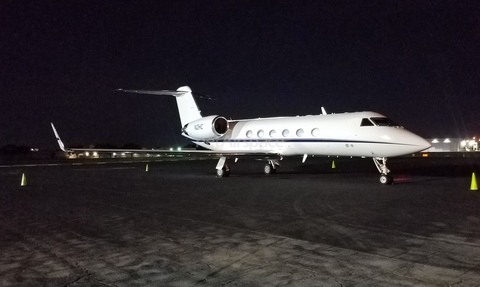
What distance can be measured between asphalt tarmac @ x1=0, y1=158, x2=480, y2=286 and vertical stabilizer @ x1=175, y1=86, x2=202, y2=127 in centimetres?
1241

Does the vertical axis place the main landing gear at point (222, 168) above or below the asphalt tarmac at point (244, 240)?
above

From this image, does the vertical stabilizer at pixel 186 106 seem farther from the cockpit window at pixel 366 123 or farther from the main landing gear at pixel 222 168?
the cockpit window at pixel 366 123

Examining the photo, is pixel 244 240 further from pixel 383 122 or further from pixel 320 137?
pixel 320 137

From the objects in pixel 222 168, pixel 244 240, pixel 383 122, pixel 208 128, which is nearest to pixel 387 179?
pixel 383 122

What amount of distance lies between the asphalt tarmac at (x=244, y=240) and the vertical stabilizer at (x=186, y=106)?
40.7ft

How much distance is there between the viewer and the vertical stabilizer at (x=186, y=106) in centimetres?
2520

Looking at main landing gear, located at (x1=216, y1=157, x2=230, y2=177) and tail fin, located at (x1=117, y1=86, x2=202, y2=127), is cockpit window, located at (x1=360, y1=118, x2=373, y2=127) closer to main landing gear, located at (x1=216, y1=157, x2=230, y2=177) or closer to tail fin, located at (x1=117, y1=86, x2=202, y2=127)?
main landing gear, located at (x1=216, y1=157, x2=230, y2=177)

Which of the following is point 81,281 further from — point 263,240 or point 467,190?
point 467,190

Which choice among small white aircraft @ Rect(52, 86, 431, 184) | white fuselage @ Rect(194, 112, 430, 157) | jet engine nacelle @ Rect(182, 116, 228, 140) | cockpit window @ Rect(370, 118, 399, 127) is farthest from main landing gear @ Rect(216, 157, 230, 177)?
cockpit window @ Rect(370, 118, 399, 127)

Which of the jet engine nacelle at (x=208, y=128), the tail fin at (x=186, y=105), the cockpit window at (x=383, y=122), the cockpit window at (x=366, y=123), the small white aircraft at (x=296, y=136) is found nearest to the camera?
the small white aircraft at (x=296, y=136)

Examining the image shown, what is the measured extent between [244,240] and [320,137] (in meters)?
12.4

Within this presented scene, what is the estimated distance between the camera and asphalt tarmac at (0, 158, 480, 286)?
527 centimetres

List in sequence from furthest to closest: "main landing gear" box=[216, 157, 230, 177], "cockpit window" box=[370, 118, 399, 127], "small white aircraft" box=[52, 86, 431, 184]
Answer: "main landing gear" box=[216, 157, 230, 177]
"cockpit window" box=[370, 118, 399, 127]
"small white aircraft" box=[52, 86, 431, 184]

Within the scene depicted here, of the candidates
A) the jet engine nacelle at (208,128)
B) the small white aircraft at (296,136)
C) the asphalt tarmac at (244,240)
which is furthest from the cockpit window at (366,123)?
the jet engine nacelle at (208,128)
